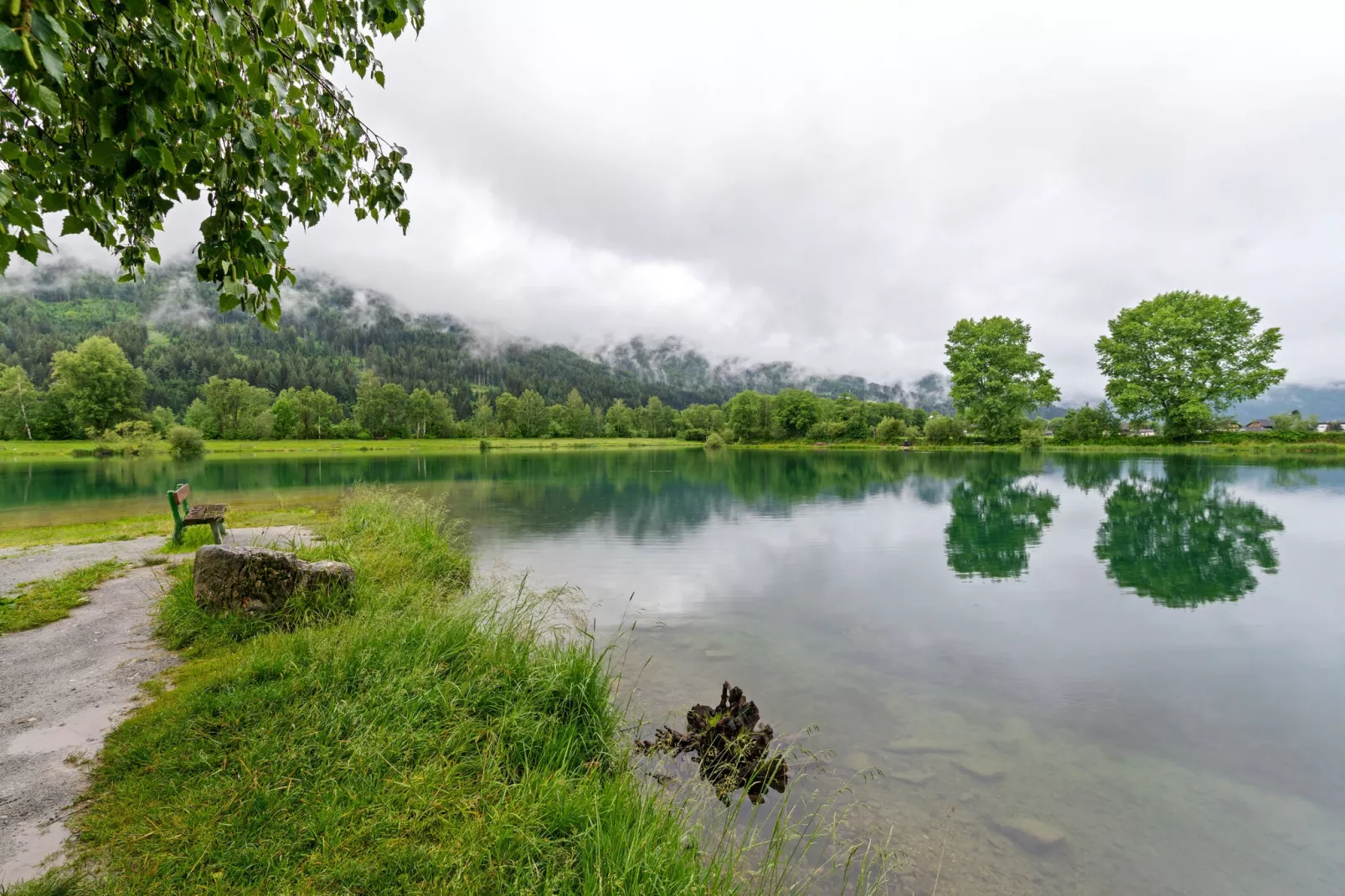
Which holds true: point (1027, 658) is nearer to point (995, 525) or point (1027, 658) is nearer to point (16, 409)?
point (995, 525)

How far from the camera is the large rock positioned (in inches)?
312

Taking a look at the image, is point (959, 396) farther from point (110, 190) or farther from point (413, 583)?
point (110, 190)

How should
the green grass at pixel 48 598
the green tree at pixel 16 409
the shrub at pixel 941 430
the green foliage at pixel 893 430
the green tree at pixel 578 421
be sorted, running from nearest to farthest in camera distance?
the green grass at pixel 48 598 < the green tree at pixel 16 409 < the shrub at pixel 941 430 < the green foliage at pixel 893 430 < the green tree at pixel 578 421

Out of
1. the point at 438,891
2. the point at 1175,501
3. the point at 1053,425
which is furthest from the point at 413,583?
the point at 1053,425

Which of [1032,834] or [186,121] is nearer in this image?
[186,121]

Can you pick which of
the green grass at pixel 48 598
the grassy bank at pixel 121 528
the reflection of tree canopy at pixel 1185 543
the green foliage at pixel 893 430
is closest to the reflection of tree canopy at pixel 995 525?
the reflection of tree canopy at pixel 1185 543

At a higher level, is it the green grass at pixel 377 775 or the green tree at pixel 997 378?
the green tree at pixel 997 378

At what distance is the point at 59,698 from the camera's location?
230 inches

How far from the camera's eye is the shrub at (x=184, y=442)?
7106cm

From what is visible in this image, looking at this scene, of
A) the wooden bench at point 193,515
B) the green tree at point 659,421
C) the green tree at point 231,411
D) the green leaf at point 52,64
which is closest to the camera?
the green leaf at point 52,64

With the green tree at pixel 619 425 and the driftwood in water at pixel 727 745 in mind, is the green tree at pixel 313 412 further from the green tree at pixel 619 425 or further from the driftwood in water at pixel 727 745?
the driftwood in water at pixel 727 745

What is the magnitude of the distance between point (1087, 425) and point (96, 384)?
139 m

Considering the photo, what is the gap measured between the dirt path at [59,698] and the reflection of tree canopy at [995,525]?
17.7 m

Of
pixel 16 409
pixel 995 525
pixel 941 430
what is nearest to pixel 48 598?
pixel 995 525
